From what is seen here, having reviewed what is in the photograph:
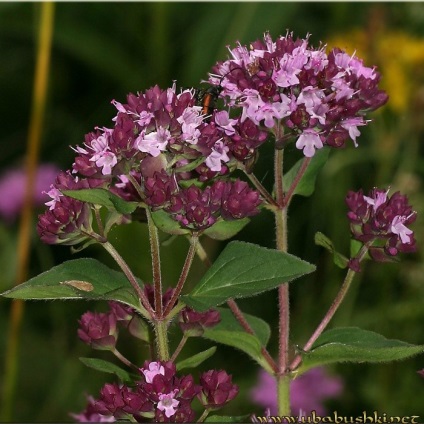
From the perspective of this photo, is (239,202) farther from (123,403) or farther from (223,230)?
(123,403)

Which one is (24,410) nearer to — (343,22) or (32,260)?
(32,260)

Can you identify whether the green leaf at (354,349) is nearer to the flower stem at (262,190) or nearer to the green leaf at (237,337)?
the green leaf at (237,337)

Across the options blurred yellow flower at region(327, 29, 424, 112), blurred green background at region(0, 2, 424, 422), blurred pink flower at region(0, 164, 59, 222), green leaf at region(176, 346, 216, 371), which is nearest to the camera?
green leaf at region(176, 346, 216, 371)

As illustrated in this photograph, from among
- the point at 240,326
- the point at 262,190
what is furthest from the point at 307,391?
the point at 262,190

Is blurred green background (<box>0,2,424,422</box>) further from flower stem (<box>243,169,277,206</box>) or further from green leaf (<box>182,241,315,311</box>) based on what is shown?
green leaf (<box>182,241,315,311</box>)

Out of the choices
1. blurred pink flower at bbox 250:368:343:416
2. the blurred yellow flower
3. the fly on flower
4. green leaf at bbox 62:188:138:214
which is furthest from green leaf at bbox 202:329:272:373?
the blurred yellow flower

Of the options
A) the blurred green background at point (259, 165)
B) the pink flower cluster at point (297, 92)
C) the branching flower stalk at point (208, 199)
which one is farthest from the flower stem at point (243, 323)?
Answer: the blurred green background at point (259, 165)
